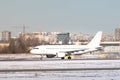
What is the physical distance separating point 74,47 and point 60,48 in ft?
9.98

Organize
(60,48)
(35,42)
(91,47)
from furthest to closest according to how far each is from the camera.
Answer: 1. (35,42)
2. (91,47)
3. (60,48)

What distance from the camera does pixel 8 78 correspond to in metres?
26.0

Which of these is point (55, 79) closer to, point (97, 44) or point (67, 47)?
point (67, 47)

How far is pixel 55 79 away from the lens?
976 inches

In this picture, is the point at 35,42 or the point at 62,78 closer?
the point at 62,78

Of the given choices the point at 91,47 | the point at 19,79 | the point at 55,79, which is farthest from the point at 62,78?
the point at 91,47

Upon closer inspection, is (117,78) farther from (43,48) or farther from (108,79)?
(43,48)

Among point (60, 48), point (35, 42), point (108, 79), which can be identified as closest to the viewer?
point (108, 79)

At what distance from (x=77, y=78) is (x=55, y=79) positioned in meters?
1.68

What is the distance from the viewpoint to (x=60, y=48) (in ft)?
239

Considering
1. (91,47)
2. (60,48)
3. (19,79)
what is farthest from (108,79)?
(91,47)

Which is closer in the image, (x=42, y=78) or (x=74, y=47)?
(x=42, y=78)

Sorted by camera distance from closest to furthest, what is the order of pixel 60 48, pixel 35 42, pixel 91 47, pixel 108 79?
pixel 108 79 → pixel 60 48 → pixel 91 47 → pixel 35 42

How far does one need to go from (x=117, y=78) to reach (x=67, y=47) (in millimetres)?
48200
